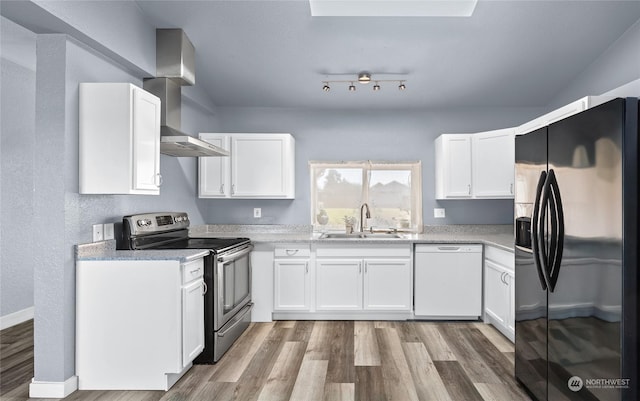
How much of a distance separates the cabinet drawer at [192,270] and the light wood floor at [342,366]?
71cm

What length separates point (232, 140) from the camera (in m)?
4.56

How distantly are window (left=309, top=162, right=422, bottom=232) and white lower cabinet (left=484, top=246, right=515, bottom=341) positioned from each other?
121cm

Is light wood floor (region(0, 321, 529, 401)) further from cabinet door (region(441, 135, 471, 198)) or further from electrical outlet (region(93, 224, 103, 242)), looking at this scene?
cabinet door (region(441, 135, 471, 198))

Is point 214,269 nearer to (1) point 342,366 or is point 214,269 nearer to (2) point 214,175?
(1) point 342,366

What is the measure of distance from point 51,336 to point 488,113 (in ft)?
15.8

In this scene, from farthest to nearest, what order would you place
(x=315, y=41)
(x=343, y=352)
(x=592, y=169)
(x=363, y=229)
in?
(x=363, y=229), (x=315, y=41), (x=343, y=352), (x=592, y=169)

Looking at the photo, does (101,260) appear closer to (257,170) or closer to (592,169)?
(257,170)

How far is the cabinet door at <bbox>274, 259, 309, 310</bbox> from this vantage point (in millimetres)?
4230

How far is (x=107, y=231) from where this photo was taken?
9.77 ft

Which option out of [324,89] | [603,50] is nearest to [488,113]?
[603,50]

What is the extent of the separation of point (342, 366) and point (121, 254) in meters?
1.79

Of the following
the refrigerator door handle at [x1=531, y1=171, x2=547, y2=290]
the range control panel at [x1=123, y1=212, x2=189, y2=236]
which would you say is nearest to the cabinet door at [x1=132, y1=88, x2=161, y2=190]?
the range control panel at [x1=123, y1=212, x2=189, y2=236]

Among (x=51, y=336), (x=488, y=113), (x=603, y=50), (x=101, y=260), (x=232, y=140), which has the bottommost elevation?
(x=51, y=336)

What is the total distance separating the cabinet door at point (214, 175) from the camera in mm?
4582
